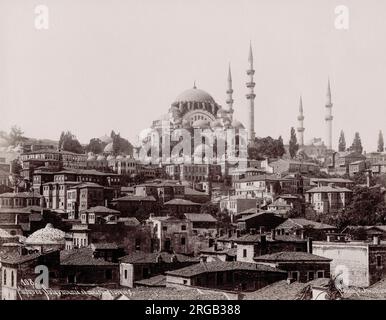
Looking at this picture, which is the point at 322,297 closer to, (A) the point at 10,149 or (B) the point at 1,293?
(B) the point at 1,293

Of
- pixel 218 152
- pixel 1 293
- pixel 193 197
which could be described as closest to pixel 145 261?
pixel 1 293

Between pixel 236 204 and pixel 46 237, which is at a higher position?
pixel 236 204

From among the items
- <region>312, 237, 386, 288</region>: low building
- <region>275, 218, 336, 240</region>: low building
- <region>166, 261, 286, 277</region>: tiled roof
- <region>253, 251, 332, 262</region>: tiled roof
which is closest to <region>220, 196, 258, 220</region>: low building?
<region>275, 218, 336, 240</region>: low building

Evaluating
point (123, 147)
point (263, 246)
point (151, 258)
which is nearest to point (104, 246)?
point (151, 258)

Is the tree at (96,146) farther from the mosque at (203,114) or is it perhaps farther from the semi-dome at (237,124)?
the semi-dome at (237,124)

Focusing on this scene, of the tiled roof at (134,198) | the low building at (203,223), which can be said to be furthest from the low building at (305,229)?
the tiled roof at (134,198)

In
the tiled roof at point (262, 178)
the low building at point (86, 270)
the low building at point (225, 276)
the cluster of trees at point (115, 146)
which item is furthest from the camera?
the tiled roof at point (262, 178)

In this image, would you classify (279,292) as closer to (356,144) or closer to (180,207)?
(180,207)
